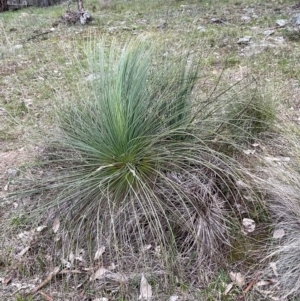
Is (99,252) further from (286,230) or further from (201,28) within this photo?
(201,28)

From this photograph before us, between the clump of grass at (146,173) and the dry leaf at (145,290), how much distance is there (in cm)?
A: 7

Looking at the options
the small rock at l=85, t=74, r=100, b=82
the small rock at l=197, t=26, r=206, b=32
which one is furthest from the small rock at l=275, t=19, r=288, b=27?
the small rock at l=85, t=74, r=100, b=82

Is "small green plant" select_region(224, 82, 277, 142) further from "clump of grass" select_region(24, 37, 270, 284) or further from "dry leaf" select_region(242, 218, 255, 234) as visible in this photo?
"dry leaf" select_region(242, 218, 255, 234)

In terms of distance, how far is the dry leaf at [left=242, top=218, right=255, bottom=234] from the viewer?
1803mm

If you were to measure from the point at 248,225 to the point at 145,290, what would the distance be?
1.88 feet

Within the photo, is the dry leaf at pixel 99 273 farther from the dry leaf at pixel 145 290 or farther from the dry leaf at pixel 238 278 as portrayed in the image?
the dry leaf at pixel 238 278

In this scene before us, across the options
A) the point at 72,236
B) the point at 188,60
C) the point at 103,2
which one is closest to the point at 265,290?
the point at 72,236

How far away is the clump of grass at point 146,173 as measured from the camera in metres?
1.71

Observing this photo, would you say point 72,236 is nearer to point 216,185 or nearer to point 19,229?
point 19,229

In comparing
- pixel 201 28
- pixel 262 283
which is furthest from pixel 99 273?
pixel 201 28

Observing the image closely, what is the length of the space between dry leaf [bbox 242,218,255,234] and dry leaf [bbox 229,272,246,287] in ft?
0.75

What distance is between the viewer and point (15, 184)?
2.25 m

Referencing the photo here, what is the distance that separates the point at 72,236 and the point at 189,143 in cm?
68

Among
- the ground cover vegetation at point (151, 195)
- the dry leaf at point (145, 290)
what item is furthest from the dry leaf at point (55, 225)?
the dry leaf at point (145, 290)
